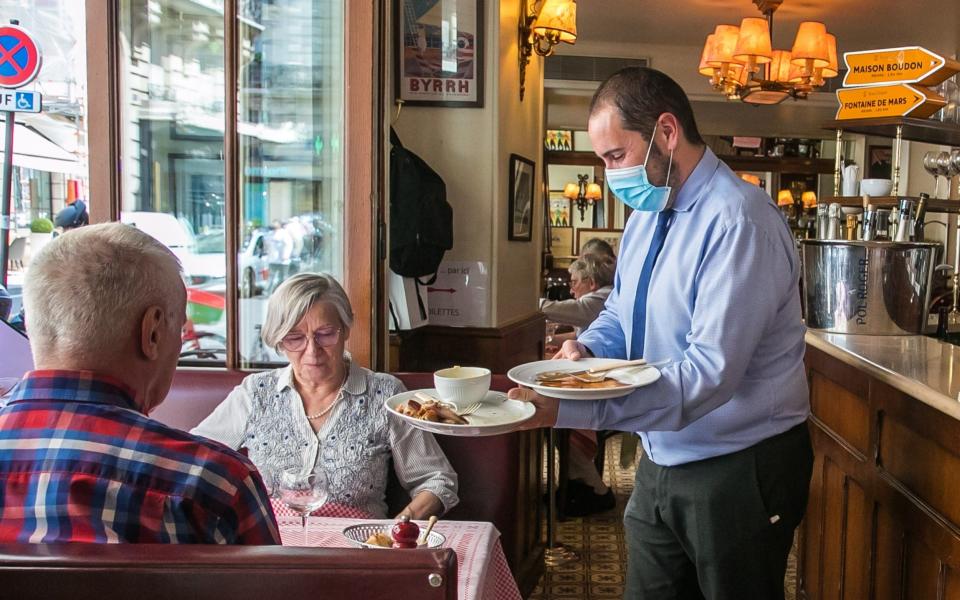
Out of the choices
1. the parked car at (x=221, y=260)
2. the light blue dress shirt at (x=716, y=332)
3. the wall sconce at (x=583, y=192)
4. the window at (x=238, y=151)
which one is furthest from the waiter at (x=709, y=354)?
the wall sconce at (x=583, y=192)

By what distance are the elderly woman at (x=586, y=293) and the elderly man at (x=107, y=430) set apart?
342cm

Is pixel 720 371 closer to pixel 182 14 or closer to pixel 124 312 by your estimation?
pixel 124 312

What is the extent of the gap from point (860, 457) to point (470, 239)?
2.02 m

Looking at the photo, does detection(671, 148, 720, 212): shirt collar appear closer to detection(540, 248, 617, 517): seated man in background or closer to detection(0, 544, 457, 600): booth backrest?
detection(0, 544, 457, 600): booth backrest

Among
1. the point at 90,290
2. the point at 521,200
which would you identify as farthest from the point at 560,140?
the point at 90,290

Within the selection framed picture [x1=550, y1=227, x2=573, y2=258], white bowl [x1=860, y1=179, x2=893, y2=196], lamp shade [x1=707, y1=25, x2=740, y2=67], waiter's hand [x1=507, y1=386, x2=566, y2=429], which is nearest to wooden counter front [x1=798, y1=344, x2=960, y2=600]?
white bowl [x1=860, y1=179, x2=893, y2=196]

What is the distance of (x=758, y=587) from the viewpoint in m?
1.80

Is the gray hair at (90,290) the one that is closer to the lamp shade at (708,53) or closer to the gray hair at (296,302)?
the gray hair at (296,302)

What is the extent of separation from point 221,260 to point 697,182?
168cm

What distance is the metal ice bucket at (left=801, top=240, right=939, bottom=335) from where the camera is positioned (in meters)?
2.78

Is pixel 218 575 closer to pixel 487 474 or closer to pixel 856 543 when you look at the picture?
pixel 487 474

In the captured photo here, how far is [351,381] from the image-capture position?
94.4 inches

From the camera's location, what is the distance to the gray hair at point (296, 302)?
2.37 meters

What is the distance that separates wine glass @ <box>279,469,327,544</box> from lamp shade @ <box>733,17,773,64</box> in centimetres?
489
